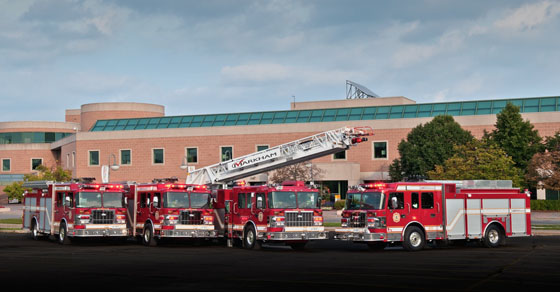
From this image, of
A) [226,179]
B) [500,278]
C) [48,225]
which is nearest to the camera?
[500,278]

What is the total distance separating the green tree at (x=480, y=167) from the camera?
5944 centimetres

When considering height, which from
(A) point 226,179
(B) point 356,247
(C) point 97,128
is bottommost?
(B) point 356,247

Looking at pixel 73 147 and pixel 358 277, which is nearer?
pixel 358 277

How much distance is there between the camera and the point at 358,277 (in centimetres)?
1808

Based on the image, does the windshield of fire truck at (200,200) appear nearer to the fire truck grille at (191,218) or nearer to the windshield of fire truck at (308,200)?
the fire truck grille at (191,218)

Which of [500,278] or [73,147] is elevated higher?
[73,147]

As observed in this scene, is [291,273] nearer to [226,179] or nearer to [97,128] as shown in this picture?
[226,179]

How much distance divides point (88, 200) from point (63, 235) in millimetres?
2121

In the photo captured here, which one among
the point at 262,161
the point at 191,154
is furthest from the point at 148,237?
the point at 191,154

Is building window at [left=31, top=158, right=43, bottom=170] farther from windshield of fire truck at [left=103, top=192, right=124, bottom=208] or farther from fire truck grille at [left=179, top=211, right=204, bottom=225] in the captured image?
fire truck grille at [left=179, top=211, right=204, bottom=225]

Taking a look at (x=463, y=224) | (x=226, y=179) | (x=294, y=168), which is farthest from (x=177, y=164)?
(x=463, y=224)

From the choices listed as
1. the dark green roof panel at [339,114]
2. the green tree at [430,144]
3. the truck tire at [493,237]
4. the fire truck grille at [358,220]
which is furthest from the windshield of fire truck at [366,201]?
the dark green roof panel at [339,114]

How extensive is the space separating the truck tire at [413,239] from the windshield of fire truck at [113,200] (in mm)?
13000

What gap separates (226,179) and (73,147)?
59.8m
